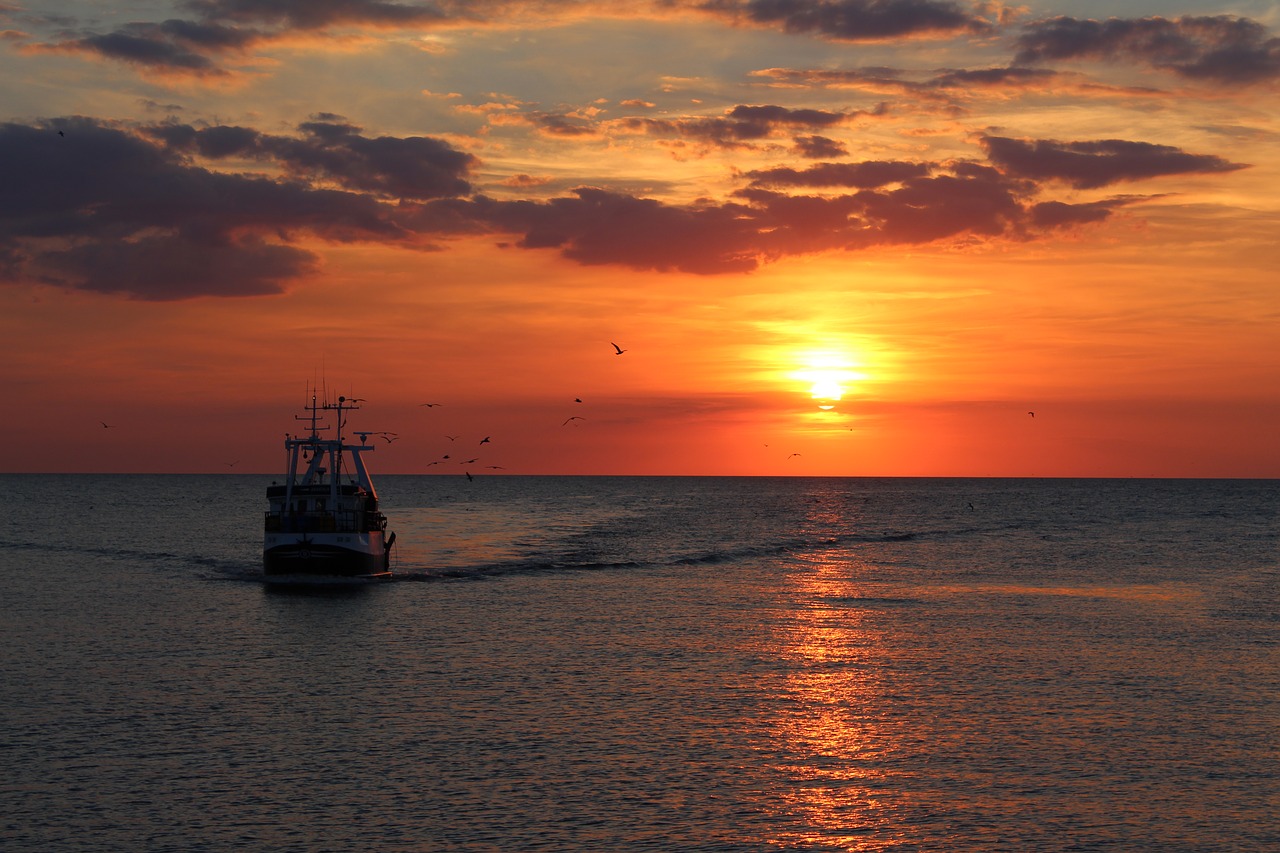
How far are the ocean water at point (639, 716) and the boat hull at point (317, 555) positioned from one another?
215cm

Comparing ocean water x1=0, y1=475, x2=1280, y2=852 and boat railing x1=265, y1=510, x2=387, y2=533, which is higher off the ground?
boat railing x1=265, y1=510, x2=387, y2=533

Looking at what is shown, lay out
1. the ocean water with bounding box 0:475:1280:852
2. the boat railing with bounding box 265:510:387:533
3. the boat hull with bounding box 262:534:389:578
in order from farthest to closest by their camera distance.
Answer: the boat railing with bounding box 265:510:387:533 < the boat hull with bounding box 262:534:389:578 < the ocean water with bounding box 0:475:1280:852

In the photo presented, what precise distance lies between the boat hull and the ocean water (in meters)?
2.15

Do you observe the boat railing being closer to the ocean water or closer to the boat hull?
the boat hull

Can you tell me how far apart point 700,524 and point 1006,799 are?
14750cm

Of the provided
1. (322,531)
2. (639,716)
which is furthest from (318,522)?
(639,716)

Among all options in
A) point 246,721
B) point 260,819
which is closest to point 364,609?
point 246,721

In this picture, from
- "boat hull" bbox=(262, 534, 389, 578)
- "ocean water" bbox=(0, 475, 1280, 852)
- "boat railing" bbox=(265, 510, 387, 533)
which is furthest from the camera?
"boat railing" bbox=(265, 510, 387, 533)

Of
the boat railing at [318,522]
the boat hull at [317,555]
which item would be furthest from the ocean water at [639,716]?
the boat railing at [318,522]

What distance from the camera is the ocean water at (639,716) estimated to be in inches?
1158

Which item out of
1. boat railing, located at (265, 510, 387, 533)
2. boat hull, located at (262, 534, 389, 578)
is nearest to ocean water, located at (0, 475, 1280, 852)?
boat hull, located at (262, 534, 389, 578)

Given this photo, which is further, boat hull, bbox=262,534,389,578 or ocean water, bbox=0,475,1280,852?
boat hull, bbox=262,534,389,578

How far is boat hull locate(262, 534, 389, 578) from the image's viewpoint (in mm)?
84000

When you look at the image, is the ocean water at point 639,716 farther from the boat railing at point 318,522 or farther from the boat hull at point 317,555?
the boat railing at point 318,522
